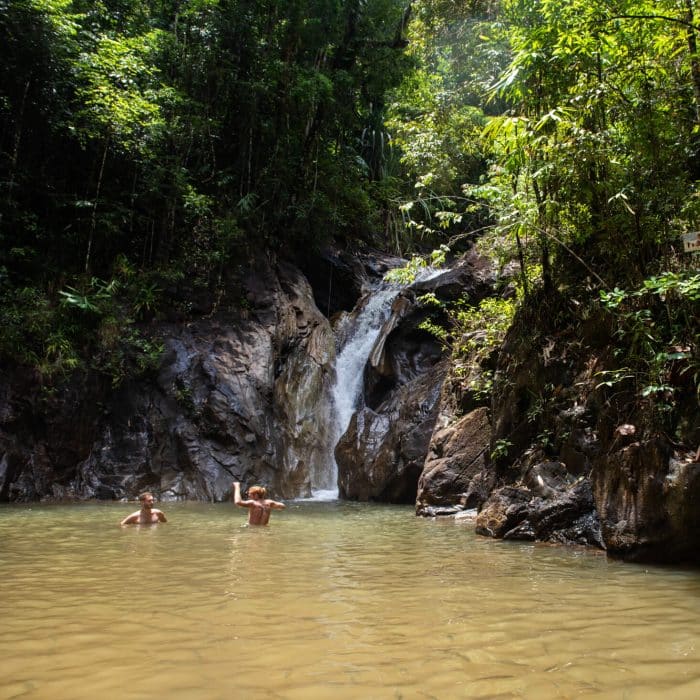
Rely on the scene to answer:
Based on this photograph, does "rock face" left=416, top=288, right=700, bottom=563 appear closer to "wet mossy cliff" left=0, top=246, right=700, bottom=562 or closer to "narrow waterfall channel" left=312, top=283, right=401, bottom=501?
"wet mossy cliff" left=0, top=246, right=700, bottom=562

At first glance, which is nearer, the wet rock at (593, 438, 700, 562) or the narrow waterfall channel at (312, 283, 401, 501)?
the wet rock at (593, 438, 700, 562)

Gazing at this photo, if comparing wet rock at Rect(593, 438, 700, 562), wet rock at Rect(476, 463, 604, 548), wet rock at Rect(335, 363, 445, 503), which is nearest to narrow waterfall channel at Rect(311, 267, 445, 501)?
wet rock at Rect(335, 363, 445, 503)

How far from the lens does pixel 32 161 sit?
14.5 meters

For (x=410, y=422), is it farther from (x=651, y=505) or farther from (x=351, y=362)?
(x=651, y=505)

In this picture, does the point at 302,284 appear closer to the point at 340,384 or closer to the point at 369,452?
the point at 340,384

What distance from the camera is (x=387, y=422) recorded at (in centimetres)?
1310

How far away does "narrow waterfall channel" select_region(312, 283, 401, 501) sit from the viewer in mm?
14227

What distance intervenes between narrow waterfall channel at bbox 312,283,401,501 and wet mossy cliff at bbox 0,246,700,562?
0.23 meters

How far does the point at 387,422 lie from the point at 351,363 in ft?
11.2

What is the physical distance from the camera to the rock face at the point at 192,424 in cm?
1199

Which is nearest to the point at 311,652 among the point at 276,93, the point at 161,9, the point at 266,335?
the point at 266,335

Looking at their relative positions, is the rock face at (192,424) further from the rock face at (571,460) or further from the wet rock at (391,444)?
the rock face at (571,460)

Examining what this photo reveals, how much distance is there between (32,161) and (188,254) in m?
4.29

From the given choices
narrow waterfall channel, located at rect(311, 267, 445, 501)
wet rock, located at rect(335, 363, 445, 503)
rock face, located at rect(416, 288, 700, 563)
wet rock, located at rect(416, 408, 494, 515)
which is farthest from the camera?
narrow waterfall channel, located at rect(311, 267, 445, 501)
